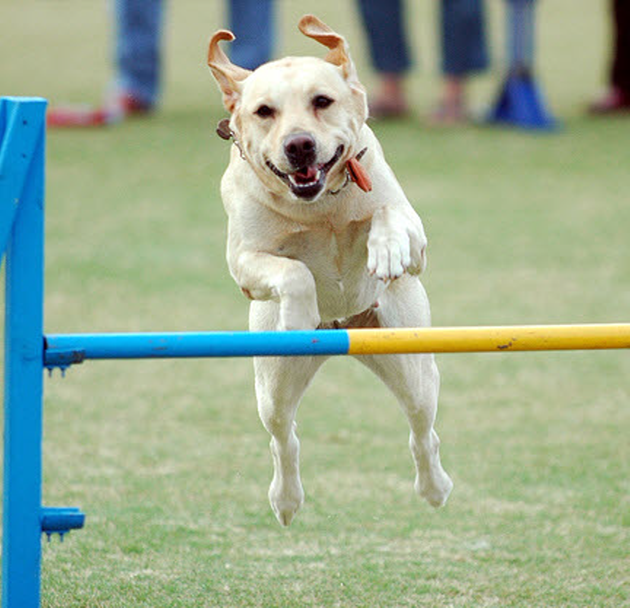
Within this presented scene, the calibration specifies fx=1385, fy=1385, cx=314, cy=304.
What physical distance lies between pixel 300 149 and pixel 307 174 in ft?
0.27

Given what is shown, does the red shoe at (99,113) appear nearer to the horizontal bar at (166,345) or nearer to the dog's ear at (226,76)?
the dog's ear at (226,76)

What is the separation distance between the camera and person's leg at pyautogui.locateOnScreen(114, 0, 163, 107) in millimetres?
11938

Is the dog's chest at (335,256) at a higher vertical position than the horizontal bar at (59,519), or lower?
higher

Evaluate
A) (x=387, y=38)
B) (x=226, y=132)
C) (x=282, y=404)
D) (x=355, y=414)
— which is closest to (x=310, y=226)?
(x=226, y=132)

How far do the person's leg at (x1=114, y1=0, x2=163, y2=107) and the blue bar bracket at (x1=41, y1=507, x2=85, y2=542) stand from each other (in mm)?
9011

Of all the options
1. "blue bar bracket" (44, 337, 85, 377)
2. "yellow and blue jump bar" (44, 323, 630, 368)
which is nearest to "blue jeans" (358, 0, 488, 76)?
"yellow and blue jump bar" (44, 323, 630, 368)

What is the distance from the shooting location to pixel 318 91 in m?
3.75

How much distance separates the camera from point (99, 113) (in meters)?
11.9

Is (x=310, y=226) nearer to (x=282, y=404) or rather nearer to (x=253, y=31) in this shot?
(x=282, y=404)

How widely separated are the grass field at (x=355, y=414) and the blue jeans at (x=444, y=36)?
0.60 m

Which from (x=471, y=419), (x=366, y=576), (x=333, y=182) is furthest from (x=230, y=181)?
(x=471, y=419)

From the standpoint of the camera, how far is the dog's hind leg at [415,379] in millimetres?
4211

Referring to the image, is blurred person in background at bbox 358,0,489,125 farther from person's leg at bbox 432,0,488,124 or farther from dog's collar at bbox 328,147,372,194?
dog's collar at bbox 328,147,372,194

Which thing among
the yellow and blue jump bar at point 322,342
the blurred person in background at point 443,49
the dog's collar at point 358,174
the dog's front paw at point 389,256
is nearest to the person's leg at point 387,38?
the blurred person in background at point 443,49
